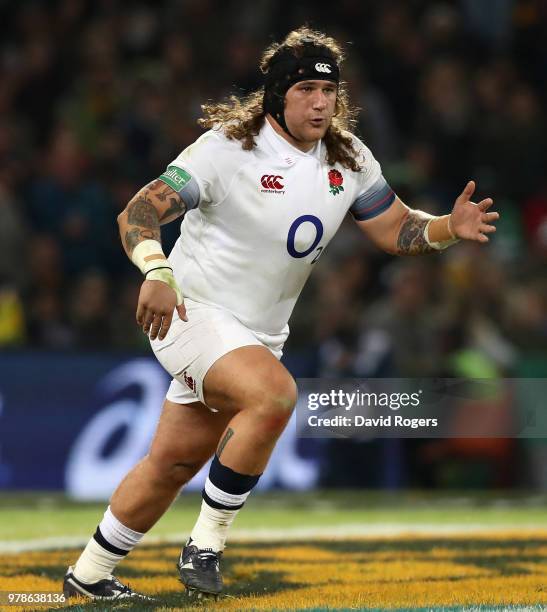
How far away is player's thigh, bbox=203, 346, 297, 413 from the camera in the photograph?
5402 mm

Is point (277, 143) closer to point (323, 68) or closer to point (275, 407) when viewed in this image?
point (323, 68)

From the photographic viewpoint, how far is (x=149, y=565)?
23.0ft

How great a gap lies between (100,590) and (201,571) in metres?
0.58

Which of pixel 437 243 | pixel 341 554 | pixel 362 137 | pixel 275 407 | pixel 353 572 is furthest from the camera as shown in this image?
pixel 362 137

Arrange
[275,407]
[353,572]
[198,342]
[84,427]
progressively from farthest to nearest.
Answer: [84,427]
[353,572]
[198,342]
[275,407]

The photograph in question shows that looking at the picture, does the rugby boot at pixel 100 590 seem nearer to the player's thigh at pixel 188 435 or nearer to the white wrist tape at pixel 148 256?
A: the player's thigh at pixel 188 435

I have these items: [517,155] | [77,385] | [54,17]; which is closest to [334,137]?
[77,385]

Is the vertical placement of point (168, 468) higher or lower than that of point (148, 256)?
lower

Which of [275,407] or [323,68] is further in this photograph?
[323,68]

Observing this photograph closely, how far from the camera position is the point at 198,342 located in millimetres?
5633

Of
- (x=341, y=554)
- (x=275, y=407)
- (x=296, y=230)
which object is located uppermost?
(x=296, y=230)

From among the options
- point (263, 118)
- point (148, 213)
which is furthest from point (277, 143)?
point (148, 213)

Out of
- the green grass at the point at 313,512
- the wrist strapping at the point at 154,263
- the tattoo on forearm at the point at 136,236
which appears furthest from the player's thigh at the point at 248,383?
the green grass at the point at 313,512

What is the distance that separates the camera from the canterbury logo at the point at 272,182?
5.73 meters
